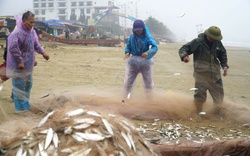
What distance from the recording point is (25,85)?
4277 mm

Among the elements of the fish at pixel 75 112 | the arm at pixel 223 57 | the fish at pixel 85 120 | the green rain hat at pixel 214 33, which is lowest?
the fish at pixel 85 120

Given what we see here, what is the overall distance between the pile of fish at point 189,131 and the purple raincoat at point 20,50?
1838 mm

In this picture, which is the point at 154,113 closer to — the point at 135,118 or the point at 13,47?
the point at 135,118

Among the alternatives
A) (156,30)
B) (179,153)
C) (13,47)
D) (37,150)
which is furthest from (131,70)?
(156,30)

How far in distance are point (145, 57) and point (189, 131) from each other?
152cm

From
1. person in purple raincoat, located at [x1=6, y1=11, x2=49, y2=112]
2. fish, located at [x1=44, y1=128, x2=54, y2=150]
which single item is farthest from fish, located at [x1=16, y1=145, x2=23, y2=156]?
person in purple raincoat, located at [x1=6, y1=11, x2=49, y2=112]

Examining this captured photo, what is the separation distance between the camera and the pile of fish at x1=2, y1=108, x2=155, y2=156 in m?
1.45

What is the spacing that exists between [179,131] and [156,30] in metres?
46.9

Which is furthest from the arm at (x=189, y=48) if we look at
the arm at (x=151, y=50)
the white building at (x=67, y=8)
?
the white building at (x=67, y=8)

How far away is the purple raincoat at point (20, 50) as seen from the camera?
425cm

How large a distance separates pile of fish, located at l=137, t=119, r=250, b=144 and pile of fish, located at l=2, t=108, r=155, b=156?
1894 mm

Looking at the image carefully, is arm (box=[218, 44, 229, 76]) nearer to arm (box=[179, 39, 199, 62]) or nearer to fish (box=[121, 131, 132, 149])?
arm (box=[179, 39, 199, 62])

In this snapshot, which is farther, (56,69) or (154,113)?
(56,69)

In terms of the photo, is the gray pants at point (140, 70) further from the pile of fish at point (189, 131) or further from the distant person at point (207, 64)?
the pile of fish at point (189, 131)
